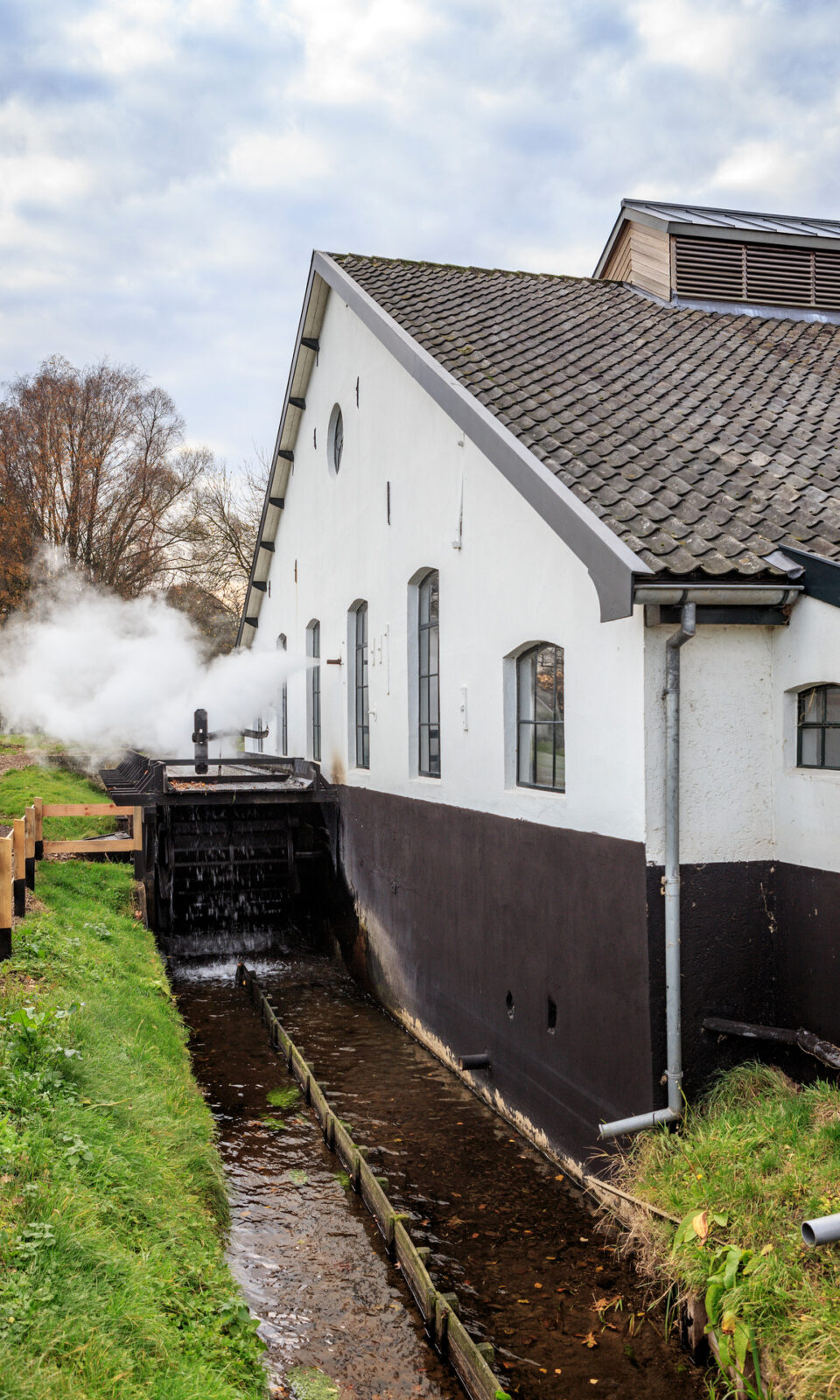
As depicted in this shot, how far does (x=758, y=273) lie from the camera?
36.0 feet

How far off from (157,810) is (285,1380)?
28.8ft

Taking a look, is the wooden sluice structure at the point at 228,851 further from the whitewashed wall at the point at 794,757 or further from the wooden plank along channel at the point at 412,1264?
the whitewashed wall at the point at 794,757

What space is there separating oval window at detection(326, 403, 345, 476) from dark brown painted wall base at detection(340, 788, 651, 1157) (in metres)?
4.75

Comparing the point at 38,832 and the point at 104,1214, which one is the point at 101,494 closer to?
the point at 38,832

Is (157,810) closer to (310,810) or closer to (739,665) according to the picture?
(310,810)

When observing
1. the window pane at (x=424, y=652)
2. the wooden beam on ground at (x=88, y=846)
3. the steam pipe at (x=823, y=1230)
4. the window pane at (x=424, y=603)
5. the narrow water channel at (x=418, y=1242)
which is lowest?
the narrow water channel at (x=418, y=1242)

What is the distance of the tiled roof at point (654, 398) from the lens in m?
5.49

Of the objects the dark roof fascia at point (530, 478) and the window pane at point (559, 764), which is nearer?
the dark roof fascia at point (530, 478)

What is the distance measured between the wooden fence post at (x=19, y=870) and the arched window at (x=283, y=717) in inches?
297

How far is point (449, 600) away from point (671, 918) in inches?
146

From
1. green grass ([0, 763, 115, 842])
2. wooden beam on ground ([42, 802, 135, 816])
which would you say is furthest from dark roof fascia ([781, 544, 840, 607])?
green grass ([0, 763, 115, 842])

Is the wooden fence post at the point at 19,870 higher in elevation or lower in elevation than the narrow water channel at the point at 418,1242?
higher

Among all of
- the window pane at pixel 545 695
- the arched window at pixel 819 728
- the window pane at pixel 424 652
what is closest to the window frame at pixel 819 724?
the arched window at pixel 819 728

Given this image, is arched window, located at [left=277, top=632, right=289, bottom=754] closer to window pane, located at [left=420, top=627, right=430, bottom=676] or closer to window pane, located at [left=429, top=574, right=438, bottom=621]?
window pane, located at [left=420, top=627, right=430, bottom=676]
